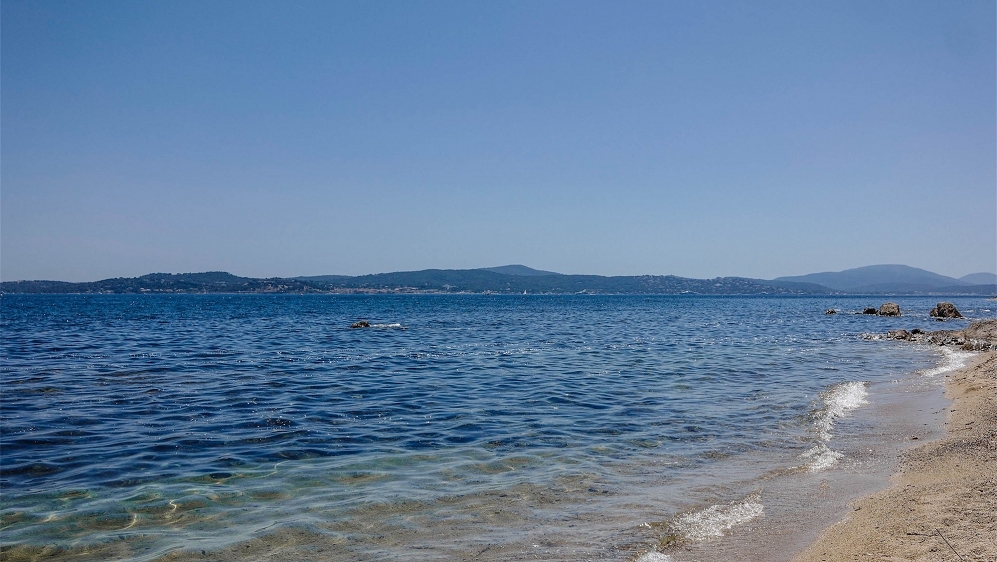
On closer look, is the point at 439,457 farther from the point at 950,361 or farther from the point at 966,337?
the point at 966,337

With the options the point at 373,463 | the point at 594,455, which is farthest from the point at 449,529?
the point at 594,455

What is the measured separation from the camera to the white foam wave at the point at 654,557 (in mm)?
5953

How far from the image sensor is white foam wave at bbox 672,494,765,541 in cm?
659

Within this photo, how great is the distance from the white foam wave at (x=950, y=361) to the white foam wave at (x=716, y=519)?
608 inches

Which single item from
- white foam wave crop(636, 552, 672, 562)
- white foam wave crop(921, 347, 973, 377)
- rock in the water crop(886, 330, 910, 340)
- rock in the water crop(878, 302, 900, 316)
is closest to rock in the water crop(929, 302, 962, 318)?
rock in the water crop(878, 302, 900, 316)

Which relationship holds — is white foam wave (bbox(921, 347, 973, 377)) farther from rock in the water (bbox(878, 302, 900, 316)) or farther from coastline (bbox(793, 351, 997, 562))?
rock in the water (bbox(878, 302, 900, 316))

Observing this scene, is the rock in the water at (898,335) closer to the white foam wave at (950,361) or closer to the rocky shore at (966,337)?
the rocky shore at (966,337)

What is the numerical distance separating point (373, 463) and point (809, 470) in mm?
6328

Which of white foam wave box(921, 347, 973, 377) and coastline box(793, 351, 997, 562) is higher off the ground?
coastline box(793, 351, 997, 562)

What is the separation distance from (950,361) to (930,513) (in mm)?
20372

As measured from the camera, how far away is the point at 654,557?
601 centimetres

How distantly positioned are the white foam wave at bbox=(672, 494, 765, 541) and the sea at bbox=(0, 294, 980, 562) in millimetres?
34

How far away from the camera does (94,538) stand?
6586 millimetres

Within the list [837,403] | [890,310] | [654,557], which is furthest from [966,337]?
[890,310]
